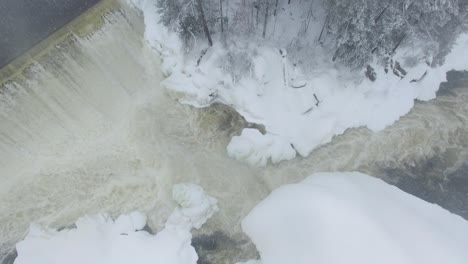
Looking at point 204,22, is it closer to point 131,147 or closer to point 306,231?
point 131,147

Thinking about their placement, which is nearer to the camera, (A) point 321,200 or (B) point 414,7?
(A) point 321,200

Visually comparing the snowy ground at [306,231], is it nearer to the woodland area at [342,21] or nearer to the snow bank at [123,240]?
the snow bank at [123,240]

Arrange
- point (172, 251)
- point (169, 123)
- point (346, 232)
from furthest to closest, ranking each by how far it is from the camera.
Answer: point (169, 123), point (172, 251), point (346, 232)

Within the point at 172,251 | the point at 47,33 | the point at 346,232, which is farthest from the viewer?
the point at 47,33

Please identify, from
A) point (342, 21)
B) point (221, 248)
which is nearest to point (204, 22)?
point (342, 21)

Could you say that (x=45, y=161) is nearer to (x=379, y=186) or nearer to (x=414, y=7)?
(x=379, y=186)

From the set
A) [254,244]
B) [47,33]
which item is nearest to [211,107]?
[254,244]

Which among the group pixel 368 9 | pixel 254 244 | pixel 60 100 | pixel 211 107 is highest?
pixel 368 9

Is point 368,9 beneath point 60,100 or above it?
above
